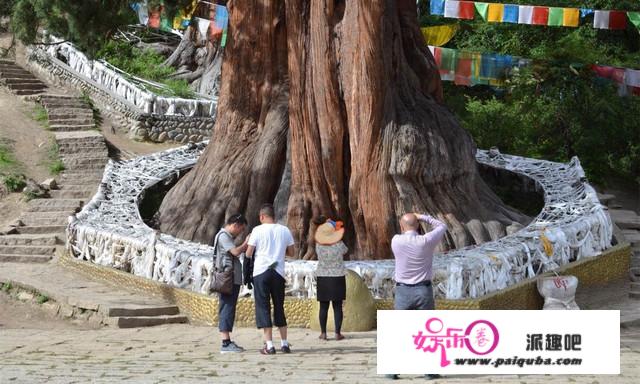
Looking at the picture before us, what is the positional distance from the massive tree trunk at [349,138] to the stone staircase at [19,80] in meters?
10.6

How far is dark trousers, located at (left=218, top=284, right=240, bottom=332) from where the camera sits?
1084cm

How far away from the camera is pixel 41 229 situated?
720 inches

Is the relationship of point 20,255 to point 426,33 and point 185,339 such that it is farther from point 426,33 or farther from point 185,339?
point 426,33

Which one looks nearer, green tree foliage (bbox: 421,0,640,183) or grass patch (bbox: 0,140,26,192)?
grass patch (bbox: 0,140,26,192)

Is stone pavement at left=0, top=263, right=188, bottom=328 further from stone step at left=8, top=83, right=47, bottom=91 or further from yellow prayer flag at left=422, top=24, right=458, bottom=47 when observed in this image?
yellow prayer flag at left=422, top=24, right=458, bottom=47

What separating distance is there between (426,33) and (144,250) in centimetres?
1600

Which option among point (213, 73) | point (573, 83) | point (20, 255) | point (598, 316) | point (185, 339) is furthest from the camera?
point (213, 73)

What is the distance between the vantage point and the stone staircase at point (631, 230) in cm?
1568

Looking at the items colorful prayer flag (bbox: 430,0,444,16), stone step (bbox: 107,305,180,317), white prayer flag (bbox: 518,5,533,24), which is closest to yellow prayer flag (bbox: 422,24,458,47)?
colorful prayer flag (bbox: 430,0,444,16)

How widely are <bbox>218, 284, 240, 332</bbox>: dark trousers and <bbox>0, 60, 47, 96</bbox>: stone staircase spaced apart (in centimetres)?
1633

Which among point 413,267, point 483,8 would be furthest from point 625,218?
point 413,267

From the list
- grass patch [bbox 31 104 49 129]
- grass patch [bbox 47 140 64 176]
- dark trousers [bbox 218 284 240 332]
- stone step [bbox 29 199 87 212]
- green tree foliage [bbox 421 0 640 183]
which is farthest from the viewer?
grass patch [bbox 31 104 49 129]

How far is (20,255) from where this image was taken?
17406mm

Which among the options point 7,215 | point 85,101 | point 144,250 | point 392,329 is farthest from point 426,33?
point 392,329
